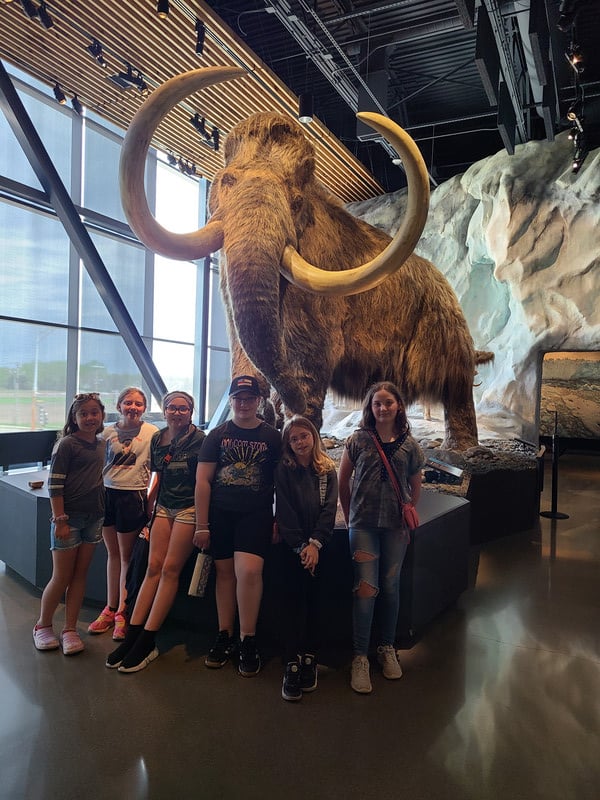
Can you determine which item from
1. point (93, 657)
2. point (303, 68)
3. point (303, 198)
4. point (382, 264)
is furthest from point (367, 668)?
point (303, 68)

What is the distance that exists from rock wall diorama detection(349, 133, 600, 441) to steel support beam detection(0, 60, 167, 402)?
4314 millimetres

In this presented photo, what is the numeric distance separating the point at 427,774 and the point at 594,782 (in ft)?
1.58

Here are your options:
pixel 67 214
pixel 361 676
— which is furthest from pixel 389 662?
pixel 67 214

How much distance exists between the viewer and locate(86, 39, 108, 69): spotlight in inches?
195

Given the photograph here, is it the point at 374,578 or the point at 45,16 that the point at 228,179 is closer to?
the point at 374,578

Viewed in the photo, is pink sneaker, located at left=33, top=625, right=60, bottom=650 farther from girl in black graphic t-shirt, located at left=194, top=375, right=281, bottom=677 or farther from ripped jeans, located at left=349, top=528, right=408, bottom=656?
ripped jeans, located at left=349, top=528, right=408, bottom=656

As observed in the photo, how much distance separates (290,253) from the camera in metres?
2.60

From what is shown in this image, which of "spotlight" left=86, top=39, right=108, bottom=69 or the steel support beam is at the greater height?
"spotlight" left=86, top=39, right=108, bottom=69

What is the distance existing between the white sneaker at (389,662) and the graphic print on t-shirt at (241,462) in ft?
2.69

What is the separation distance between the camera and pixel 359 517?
2152 millimetres

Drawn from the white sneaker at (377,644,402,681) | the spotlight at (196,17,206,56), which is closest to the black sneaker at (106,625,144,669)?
the white sneaker at (377,644,402,681)

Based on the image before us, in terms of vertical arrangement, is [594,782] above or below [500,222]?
below

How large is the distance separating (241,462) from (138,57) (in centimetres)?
474

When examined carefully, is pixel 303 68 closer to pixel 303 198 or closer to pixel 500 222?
pixel 500 222
